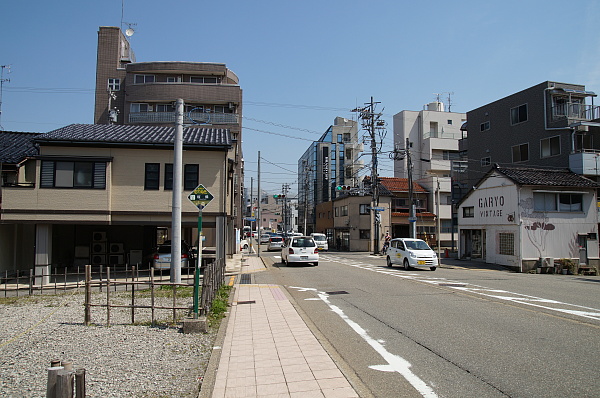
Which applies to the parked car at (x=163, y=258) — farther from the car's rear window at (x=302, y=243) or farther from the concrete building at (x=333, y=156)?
the concrete building at (x=333, y=156)

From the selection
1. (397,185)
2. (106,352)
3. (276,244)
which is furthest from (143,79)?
(106,352)

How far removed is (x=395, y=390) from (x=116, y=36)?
50.7 meters

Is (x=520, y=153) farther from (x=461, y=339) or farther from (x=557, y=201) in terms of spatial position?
(x=461, y=339)

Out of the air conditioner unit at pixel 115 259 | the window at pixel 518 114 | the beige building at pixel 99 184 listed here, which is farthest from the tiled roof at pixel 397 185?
the air conditioner unit at pixel 115 259

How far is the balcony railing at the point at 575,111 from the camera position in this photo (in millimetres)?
33000

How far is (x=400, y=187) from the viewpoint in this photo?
169 ft

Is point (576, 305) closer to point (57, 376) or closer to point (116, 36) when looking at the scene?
point (57, 376)

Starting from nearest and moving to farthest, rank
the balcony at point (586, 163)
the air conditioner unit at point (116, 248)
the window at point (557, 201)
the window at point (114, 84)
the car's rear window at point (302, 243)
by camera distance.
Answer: the air conditioner unit at point (116, 248), the car's rear window at point (302, 243), the window at point (557, 201), the balcony at point (586, 163), the window at point (114, 84)

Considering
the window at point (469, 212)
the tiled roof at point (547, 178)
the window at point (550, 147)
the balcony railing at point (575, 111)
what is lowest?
the window at point (469, 212)

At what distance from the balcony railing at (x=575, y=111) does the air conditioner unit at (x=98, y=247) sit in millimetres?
32464

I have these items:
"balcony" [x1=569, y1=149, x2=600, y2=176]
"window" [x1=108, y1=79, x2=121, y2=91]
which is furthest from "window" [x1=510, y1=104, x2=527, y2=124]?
"window" [x1=108, y1=79, x2=121, y2=91]

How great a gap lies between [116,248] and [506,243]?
23.2 m

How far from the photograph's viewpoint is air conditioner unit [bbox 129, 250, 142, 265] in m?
23.8

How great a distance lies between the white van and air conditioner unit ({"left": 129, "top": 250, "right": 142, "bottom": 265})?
14.2m
